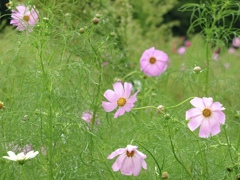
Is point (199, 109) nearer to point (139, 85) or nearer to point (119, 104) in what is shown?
point (119, 104)

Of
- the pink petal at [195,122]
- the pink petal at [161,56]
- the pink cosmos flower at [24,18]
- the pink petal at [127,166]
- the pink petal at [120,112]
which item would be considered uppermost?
the pink cosmos flower at [24,18]

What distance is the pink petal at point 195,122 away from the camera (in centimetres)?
200

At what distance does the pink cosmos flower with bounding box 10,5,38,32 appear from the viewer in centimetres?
231

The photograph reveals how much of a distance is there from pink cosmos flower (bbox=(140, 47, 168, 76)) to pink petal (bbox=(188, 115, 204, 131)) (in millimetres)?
766

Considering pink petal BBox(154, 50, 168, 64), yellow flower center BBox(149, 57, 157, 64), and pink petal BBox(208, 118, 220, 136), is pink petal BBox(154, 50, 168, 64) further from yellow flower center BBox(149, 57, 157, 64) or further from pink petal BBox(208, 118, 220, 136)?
pink petal BBox(208, 118, 220, 136)

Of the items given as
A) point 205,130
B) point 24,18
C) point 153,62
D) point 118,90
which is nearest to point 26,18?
point 24,18

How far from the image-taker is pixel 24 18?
234 cm

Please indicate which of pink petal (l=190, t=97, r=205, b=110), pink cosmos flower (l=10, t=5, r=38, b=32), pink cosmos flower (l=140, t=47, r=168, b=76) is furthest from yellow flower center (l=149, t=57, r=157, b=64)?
pink petal (l=190, t=97, r=205, b=110)

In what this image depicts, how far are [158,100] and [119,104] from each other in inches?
28.7

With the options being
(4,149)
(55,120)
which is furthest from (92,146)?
(4,149)

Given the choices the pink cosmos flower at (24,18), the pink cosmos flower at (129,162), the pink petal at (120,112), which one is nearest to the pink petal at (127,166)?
the pink cosmos flower at (129,162)

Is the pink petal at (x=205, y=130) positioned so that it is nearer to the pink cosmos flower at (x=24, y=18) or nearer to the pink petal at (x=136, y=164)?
the pink petal at (x=136, y=164)

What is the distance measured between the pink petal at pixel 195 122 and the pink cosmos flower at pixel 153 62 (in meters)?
0.77

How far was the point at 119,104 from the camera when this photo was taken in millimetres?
2156
